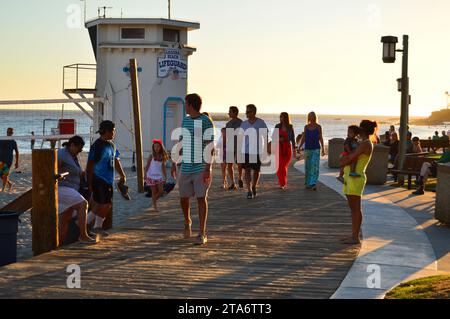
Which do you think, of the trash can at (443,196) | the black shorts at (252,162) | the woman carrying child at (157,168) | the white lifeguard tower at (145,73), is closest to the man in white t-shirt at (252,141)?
the black shorts at (252,162)

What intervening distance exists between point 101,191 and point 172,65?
65.5ft

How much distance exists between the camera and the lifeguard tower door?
1217 inches

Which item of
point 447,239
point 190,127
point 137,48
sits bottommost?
point 447,239

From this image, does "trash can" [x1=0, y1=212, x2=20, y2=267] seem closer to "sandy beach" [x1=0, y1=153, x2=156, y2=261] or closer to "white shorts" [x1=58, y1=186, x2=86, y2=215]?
"white shorts" [x1=58, y1=186, x2=86, y2=215]

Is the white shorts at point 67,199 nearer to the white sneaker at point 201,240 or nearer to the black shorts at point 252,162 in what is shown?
the white sneaker at point 201,240

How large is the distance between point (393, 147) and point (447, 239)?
15167mm

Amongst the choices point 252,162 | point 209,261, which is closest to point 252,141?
point 252,162

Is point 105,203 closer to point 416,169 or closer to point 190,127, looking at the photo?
point 190,127

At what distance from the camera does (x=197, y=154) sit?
10656 millimetres

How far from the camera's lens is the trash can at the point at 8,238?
9930mm

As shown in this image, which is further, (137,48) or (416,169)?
(137,48)
